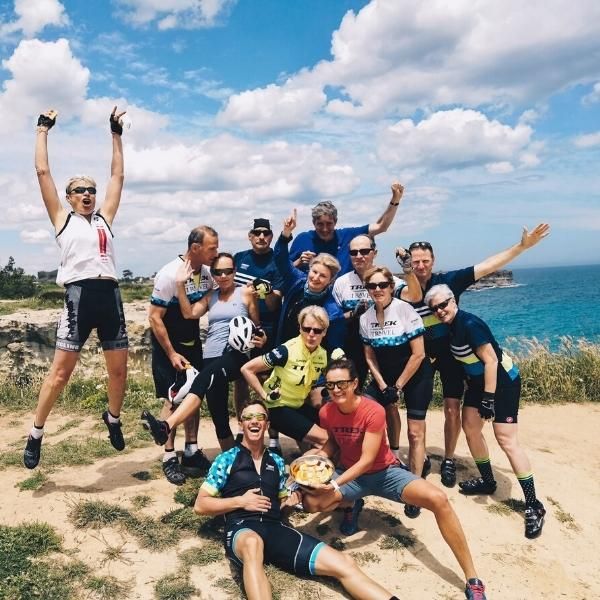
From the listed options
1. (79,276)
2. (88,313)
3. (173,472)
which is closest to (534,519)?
(173,472)

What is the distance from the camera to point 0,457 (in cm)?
694

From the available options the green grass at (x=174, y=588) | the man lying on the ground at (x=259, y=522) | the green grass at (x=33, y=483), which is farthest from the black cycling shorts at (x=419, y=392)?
the green grass at (x=33, y=483)

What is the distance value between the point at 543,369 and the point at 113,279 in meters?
9.15

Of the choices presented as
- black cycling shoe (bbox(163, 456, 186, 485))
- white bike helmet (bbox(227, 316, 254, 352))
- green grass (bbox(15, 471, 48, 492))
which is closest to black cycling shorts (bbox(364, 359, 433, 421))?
white bike helmet (bbox(227, 316, 254, 352))

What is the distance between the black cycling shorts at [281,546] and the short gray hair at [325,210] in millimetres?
3614

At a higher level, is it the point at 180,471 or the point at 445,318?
the point at 445,318

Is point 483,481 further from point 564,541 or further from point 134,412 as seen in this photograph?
point 134,412

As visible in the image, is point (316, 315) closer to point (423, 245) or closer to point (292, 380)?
point (292, 380)

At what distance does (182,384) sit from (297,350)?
1.41m

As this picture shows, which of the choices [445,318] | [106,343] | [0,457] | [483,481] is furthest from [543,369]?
[0,457]

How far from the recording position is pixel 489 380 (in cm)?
556

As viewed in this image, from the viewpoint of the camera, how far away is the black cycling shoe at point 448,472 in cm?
644

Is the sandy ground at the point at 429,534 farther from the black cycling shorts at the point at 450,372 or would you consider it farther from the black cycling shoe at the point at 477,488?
the black cycling shorts at the point at 450,372

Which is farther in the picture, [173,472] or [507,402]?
[173,472]
